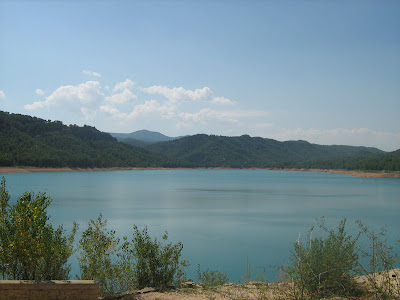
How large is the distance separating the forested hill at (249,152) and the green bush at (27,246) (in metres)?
125

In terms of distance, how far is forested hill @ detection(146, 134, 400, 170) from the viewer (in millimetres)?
150625

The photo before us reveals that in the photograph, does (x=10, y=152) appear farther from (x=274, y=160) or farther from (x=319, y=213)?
(x=274, y=160)

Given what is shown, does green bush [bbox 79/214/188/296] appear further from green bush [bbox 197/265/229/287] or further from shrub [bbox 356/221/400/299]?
shrub [bbox 356/221/400/299]

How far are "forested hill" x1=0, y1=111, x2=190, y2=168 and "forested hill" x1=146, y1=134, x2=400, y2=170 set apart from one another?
71.3 feet

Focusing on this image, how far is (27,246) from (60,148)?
318 ft

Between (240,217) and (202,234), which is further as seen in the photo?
(240,217)

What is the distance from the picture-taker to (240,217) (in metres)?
25.1

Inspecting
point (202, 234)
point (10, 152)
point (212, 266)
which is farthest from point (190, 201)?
point (10, 152)

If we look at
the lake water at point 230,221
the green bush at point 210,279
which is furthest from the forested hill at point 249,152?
the green bush at point 210,279

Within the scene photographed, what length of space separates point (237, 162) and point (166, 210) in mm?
125390

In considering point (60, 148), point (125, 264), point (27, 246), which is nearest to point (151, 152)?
point (60, 148)

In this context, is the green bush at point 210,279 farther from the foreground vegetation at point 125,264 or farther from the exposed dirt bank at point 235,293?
the exposed dirt bank at point 235,293

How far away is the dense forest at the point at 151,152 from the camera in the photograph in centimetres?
8088

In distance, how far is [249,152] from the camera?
166 meters
